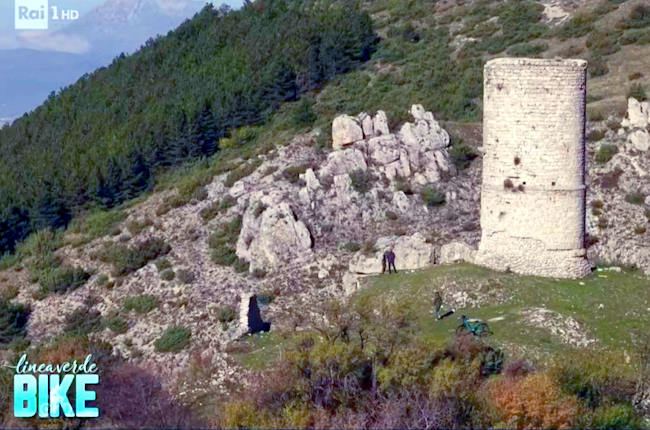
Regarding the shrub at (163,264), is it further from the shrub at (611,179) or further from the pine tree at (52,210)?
the shrub at (611,179)

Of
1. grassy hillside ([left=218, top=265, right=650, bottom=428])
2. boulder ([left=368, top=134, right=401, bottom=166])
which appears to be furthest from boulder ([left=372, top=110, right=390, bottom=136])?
grassy hillside ([left=218, top=265, right=650, bottom=428])

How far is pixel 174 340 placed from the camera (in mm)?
27000

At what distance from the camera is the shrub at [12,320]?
29975mm

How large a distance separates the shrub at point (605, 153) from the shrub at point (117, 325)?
1639 cm

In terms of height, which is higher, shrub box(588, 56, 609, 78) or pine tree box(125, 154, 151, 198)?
shrub box(588, 56, 609, 78)

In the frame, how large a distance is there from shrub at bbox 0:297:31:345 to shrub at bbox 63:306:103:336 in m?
1.58

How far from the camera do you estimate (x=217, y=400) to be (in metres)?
19.9

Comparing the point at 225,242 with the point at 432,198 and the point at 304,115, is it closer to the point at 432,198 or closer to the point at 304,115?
the point at 432,198

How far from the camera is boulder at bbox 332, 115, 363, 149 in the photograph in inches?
1332

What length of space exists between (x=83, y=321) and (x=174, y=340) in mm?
4461

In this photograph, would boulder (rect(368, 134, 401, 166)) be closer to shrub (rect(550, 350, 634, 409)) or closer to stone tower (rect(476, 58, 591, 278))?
stone tower (rect(476, 58, 591, 278))

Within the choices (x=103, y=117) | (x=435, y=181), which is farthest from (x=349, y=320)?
(x=103, y=117)

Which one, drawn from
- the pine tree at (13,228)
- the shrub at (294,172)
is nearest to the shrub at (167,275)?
the shrub at (294,172)

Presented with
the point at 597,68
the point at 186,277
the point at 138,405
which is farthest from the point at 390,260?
the point at 597,68
